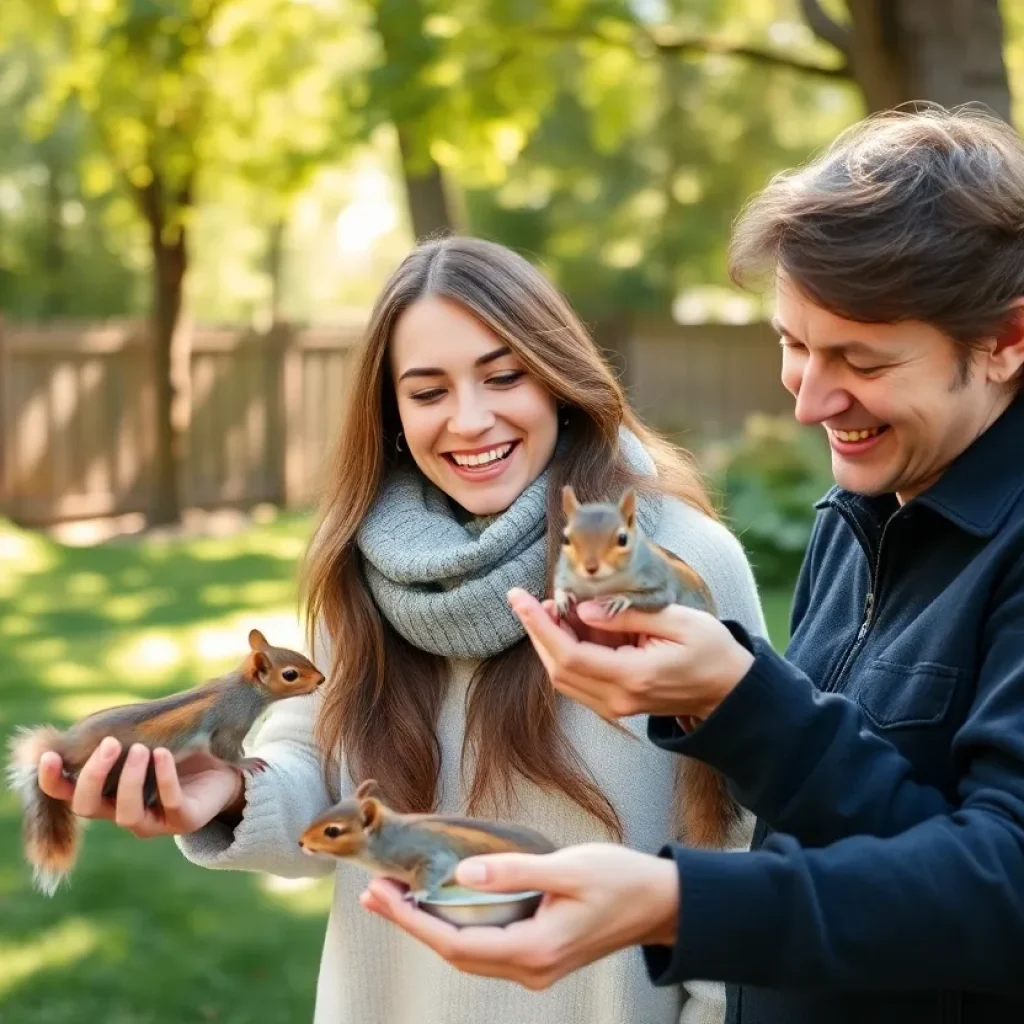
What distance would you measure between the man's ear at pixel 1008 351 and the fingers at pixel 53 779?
1442mm

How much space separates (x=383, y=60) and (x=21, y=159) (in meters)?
14.2

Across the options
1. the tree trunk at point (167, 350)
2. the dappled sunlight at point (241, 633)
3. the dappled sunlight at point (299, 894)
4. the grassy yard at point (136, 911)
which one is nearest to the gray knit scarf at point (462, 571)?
the grassy yard at point (136, 911)

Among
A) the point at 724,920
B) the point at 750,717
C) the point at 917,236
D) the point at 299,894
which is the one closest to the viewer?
the point at 724,920

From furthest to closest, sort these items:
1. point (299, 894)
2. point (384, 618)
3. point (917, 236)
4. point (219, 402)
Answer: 1. point (219, 402)
2. point (299, 894)
3. point (384, 618)
4. point (917, 236)

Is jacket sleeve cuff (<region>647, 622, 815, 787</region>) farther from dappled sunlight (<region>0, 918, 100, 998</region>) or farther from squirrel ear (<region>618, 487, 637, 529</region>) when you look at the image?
dappled sunlight (<region>0, 918, 100, 998</region>)

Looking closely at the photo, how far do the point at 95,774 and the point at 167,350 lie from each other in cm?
1246

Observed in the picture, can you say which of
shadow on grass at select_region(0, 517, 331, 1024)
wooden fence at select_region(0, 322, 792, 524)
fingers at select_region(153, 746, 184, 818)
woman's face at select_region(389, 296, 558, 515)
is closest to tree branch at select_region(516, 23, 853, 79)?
shadow on grass at select_region(0, 517, 331, 1024)

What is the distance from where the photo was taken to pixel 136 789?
2.17m

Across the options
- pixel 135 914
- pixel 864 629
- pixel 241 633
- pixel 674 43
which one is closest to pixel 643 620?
pixel 864 629

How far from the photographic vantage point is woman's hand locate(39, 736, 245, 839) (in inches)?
85.0

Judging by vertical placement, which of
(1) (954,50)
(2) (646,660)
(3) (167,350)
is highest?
(1) (954,50)

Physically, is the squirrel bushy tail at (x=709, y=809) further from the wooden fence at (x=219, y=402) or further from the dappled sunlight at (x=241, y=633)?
the wooden fence at (x=219, y=402)

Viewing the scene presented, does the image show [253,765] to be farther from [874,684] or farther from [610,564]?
[874,684]

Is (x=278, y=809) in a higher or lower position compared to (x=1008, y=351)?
lower
